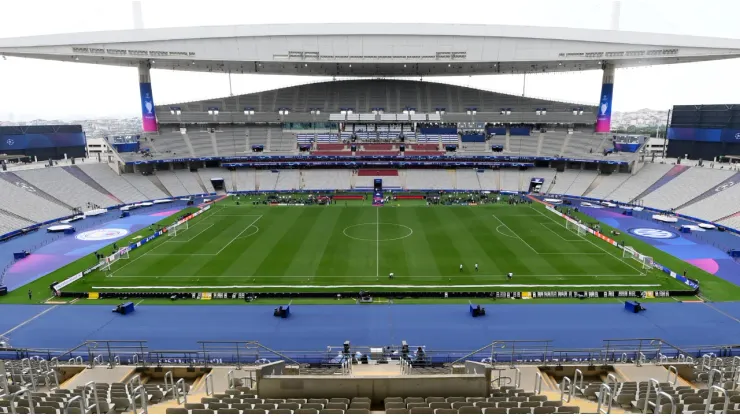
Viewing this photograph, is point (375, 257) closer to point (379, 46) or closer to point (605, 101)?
point (379, 46)

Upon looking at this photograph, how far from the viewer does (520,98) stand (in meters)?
80.9

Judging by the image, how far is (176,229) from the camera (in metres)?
44.3

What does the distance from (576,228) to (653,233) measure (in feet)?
23.3

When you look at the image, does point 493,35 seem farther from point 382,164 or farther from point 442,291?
point 442,291

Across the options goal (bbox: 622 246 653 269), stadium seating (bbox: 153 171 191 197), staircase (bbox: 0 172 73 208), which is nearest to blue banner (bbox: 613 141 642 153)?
goal (bbox: 622 246 653 269)

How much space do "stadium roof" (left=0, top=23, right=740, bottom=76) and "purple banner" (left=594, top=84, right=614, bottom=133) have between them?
4.16 meters

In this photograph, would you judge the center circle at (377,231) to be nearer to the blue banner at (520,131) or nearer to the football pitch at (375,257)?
the football pitch at (375,257)

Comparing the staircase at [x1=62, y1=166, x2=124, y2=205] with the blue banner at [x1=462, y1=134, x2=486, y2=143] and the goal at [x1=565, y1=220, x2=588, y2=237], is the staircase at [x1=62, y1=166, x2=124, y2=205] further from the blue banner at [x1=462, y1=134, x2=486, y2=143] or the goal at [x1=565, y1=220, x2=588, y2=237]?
the goal at [x1=565, y1=220, x2=588, y2=237]

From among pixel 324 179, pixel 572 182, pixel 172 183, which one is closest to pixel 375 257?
pixel 324 179

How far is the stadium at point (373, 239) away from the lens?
42.8ft

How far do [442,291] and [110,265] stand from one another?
25.2 metres

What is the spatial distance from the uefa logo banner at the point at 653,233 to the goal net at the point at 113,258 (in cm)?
4587

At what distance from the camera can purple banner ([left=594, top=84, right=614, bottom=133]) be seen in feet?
229

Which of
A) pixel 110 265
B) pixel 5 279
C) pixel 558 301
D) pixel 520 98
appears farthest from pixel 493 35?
pixel 5 279
